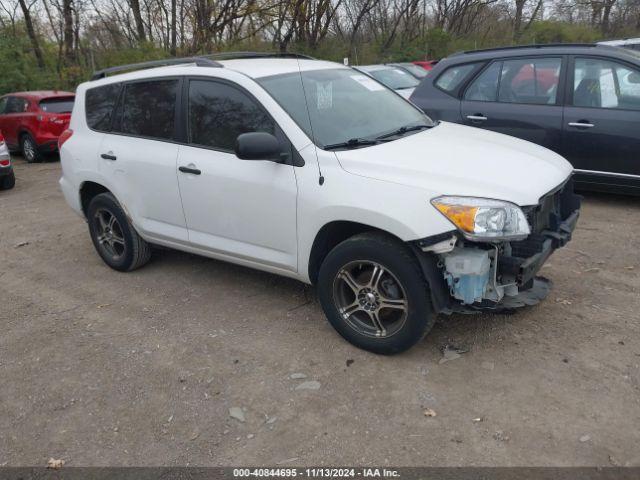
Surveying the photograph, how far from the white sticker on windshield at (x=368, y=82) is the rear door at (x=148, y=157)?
4.62 feet

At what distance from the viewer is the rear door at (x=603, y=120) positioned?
19.1ft

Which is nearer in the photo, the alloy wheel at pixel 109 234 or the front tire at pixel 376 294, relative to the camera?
the front tire at pixel 376 294

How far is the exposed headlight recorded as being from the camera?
10.2ft

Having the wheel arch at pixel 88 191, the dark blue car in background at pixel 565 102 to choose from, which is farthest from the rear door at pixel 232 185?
the dark blue car in background at pixel 565 102

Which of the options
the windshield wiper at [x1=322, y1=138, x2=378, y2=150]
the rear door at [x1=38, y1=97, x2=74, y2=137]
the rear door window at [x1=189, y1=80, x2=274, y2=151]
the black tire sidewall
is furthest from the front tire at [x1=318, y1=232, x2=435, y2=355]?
the rear door at [x1=38, y1=97, x2=74, y2=137]

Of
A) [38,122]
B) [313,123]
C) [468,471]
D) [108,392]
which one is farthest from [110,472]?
[38,122]

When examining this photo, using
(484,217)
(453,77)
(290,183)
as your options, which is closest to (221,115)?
(290,183)

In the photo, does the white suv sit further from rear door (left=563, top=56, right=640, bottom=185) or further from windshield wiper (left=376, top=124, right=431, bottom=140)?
rear door (left=563, top=56, right=640, bottom=185)

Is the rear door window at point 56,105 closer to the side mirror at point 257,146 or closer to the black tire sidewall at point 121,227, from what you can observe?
the black tire sidewall at point 121,227

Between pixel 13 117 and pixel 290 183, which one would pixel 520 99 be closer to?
pixel 290 183

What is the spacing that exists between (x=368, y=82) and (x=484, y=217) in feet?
6.50

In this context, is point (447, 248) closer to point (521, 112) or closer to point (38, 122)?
point (521, 112)

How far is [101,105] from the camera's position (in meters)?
5.18

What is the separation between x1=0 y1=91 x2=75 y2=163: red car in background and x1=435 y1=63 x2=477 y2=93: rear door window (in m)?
8.53
